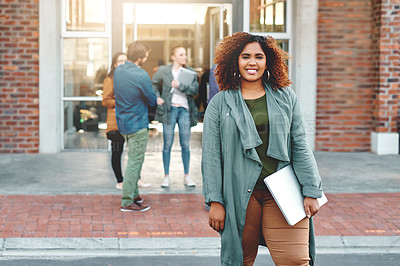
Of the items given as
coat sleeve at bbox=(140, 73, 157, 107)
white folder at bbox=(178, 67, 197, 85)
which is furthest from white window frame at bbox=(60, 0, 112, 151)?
coat sleeve at bbox=(140, 73, 157, 107)

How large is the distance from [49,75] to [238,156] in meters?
7.87

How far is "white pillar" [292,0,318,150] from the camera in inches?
446

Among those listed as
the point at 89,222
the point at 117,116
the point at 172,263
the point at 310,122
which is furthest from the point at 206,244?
the point at 310,122

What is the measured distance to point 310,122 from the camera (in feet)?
37.8

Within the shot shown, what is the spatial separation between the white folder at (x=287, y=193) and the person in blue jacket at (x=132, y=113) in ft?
11.7

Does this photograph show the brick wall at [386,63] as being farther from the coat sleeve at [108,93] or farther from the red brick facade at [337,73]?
the coat sleeve at [108,93]

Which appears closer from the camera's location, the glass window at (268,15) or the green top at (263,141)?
the green top at (263,141)

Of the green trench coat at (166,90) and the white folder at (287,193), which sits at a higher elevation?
the green trench coat at (166,90)

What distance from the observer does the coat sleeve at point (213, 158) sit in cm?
377

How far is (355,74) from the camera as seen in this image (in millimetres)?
11555

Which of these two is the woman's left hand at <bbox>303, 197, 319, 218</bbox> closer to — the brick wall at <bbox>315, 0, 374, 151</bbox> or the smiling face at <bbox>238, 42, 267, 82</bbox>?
the smiling face at <bbox>238, 42, 267, 82</bbox>

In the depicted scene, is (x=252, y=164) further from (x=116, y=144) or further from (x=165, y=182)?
(x=165, y=182)

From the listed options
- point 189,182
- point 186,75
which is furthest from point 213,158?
point 189,182

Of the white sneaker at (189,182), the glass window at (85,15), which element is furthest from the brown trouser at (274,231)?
the glass window at (85,15)
